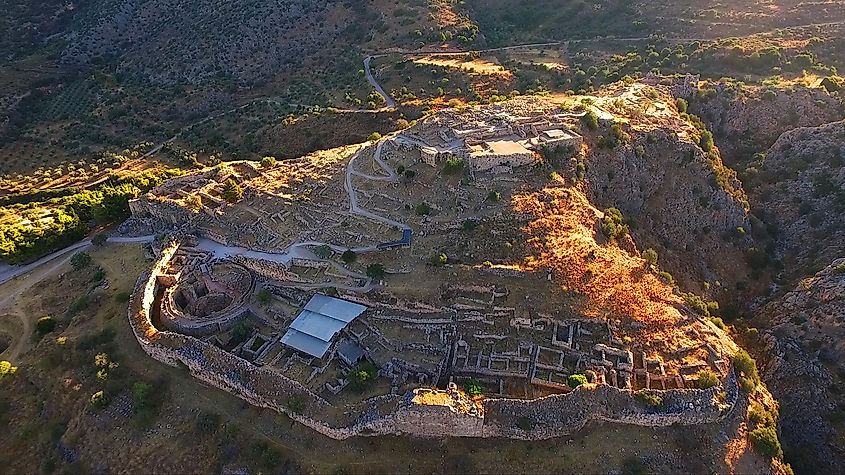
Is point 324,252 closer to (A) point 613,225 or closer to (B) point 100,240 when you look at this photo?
(A) point 613,225

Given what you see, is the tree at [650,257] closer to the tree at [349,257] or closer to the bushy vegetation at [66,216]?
the tree at [349,257]

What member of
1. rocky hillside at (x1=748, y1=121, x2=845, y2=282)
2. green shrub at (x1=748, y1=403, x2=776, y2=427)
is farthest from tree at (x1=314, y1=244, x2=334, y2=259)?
rocky hillside at (x1=748, y1=121, x2=845, y2=282)

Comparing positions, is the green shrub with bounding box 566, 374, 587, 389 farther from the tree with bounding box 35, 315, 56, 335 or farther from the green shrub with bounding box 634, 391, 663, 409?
the tree with bounding box 35, 315, 56, 335

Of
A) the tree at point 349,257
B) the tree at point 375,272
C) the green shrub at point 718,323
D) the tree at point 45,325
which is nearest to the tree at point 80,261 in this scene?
the tree at point 45,325

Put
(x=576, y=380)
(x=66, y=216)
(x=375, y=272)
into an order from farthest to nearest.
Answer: (x=66, y=216) < (x=375, y=272) < (x=576, y=380)

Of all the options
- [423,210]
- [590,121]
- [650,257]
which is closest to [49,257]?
[423,210]

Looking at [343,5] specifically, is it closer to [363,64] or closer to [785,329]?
[363,64]
